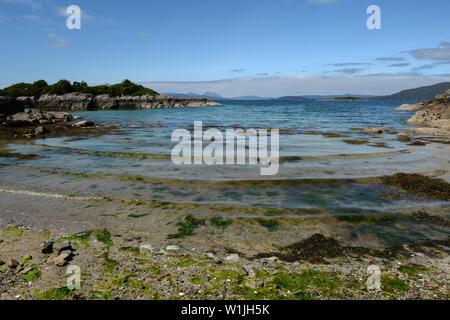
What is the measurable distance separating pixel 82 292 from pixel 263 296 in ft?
8.14

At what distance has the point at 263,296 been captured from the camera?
367cm

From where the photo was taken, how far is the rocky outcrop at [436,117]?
24.0 meters

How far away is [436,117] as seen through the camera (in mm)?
26609

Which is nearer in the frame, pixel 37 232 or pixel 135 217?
pixel 37 232

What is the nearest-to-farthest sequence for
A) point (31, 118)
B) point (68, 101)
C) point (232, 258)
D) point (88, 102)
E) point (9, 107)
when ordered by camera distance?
1. point (232, 258)
2. point (31, 118)
3. point (9, 107)
4. point (88, 102)
5. point (68, 101)

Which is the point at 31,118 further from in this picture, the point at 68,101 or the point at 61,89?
the point at 61,89

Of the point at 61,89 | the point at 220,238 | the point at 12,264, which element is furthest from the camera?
the point at 61,89

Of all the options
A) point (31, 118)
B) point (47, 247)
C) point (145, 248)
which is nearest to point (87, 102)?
point (31, 118)

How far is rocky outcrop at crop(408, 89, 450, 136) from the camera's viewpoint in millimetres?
24036

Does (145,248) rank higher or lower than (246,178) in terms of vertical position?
lower

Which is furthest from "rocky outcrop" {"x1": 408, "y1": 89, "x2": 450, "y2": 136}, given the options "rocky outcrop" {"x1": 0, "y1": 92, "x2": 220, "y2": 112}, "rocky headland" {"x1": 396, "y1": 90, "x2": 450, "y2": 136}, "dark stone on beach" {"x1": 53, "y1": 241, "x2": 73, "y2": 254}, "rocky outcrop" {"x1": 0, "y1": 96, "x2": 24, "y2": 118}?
"rocky outcrop" {"x1": 0, "y1": 92, "x2": 220, "y2": 112}

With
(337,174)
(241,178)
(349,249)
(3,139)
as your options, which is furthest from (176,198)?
(3,139)
